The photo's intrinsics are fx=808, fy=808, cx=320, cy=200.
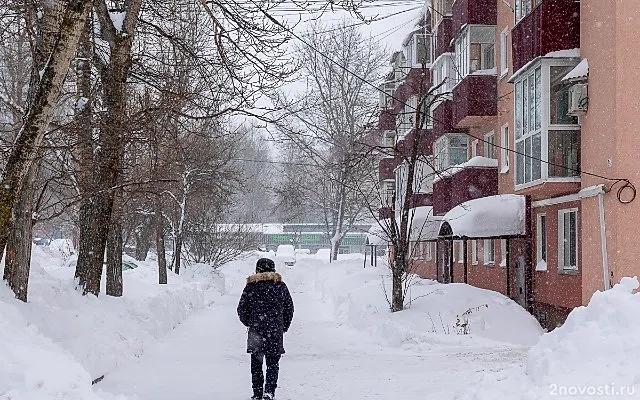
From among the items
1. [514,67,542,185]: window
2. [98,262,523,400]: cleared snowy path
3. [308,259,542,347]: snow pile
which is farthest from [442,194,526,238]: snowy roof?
[98,262,523,400]: cleared snowy path

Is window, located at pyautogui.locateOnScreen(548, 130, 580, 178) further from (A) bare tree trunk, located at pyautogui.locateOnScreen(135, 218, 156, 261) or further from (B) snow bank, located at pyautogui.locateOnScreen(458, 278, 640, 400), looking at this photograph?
(A) bare tree trunk, located at pyautogui.locateOnScreen(135, 218, 156, 261)

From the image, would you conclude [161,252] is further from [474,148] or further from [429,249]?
[429,249]

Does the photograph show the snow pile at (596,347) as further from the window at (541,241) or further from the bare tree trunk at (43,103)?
the window at (541,241)

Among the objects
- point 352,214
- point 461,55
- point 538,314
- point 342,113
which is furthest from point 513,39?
point 352,214

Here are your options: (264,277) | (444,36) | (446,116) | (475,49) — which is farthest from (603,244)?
(444,36)

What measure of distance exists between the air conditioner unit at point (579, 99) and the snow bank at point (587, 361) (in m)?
8.36

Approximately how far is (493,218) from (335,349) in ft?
22.9

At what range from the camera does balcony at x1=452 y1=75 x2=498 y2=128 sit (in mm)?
21734

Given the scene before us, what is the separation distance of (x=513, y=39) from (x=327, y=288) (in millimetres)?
17925

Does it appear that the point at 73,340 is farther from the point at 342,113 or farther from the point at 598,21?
the point at 342,113

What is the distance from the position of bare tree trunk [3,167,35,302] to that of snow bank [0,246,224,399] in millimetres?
329

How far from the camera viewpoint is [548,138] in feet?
52.6

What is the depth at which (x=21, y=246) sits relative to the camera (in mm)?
11539

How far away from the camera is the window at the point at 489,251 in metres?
24.3
